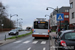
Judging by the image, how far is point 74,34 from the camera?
6.03 m

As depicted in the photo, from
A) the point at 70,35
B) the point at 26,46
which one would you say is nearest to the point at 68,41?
the point at 70,35

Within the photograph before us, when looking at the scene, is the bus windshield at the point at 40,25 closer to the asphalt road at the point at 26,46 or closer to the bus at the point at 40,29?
the bus at the point at 40,29

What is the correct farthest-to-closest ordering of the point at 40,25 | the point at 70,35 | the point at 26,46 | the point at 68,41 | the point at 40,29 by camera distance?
the point at 40,25, the point at 40,29, the point at 26,46, the point at 70,35, the point at 68,41

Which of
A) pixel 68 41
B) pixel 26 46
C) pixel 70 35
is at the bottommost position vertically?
pixel 26 46

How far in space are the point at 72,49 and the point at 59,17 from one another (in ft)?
31.8

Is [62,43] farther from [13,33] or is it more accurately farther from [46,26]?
[13,33]

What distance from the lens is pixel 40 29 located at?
17516mm

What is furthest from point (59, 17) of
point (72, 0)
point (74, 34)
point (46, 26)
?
point (72, 0)

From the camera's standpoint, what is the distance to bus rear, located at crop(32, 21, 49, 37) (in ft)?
57.0

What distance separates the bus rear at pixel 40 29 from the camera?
683 inches

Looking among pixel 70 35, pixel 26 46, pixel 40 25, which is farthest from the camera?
pixel 40 25

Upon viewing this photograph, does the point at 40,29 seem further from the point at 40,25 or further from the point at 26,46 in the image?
the point at 26,46

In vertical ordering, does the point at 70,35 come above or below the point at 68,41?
above

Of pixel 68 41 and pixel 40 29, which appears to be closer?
pixel 68 41
